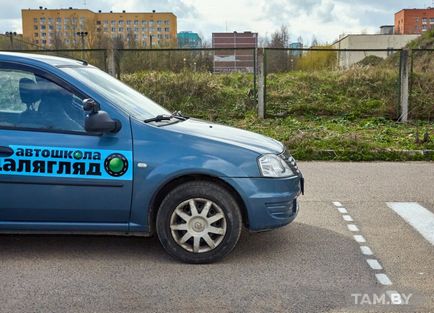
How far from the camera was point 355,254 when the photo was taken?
4.83 m

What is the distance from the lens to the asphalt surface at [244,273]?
376 centimetres

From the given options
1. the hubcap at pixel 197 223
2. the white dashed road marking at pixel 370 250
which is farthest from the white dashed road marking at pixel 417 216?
the hubcap at pixel 197 223

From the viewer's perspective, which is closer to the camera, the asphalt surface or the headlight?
the asphalt surface

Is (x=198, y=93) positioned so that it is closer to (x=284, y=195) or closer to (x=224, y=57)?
(x=224, y=57)

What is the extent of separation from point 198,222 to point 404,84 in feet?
36.2

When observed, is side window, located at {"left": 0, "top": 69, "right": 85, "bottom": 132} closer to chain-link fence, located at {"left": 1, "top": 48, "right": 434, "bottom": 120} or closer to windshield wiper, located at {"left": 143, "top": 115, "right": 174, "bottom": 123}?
windshield wiper, located at {"left": 143, "top": 115, "right": 174, "bottom": 123}

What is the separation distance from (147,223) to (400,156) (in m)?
7.02

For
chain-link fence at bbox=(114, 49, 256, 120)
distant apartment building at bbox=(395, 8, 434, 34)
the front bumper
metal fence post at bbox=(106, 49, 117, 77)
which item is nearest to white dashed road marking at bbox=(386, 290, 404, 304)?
the front bumper

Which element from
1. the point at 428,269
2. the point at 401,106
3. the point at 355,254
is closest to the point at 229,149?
the point at 355,254

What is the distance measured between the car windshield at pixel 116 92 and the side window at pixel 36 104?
0.23 m

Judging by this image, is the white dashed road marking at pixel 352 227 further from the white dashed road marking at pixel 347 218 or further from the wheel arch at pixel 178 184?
the wheel arch at pixel 178 184

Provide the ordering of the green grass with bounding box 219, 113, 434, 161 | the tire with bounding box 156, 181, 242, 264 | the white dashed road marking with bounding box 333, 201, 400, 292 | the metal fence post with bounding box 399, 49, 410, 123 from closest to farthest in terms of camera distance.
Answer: the white dashed road marking with bounding box 333, 201, 400, 292, the tire with bounding box 156, 181, 242, 264, the green grass with bounding box 219, 113, 434, 161, the metal fence post with bounding box 399, 49, 410, 123

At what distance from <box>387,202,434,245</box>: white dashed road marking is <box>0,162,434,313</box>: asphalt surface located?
0.30ft

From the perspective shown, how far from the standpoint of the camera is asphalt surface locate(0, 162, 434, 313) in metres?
3.76
